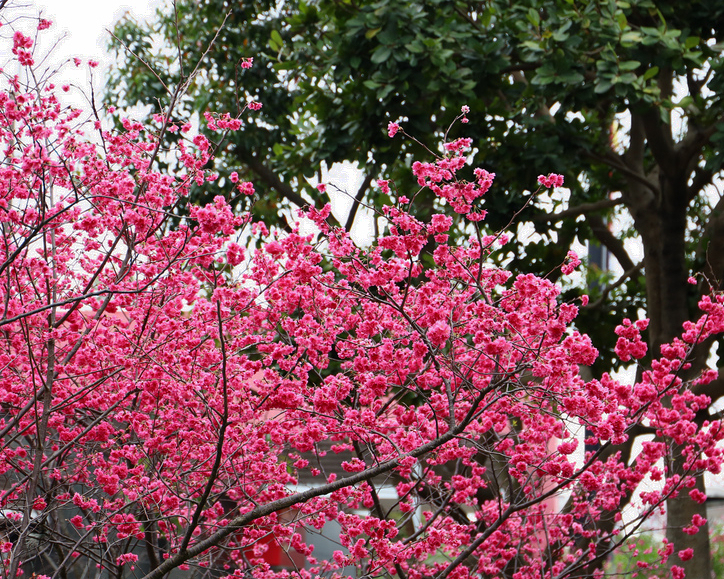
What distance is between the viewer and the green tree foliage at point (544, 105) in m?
5.49

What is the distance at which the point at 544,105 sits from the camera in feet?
22.7

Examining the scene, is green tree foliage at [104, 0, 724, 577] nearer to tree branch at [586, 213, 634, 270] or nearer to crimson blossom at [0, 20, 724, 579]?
tree branch at [586, 213, 634, 270]

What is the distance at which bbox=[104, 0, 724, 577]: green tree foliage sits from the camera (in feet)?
18.0

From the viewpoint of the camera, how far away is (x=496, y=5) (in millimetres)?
6137

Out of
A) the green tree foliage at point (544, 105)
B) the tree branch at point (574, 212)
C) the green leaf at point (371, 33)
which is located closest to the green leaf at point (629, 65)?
the green tree foliage at point (544, 105)

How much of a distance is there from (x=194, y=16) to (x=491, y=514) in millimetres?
6603

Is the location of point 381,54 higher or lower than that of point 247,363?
higher

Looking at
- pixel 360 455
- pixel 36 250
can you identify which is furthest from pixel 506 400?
pixel 36 250

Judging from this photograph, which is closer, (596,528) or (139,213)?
(139,213)

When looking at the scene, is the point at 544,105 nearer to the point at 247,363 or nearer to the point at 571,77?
the point at 571,77

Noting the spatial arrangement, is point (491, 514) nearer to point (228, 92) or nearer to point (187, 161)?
point (187, 161)

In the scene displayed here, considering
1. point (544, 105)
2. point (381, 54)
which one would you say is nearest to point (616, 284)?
point (544, 105)

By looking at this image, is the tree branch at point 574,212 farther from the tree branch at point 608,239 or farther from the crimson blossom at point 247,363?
the crimson blossom at point 247,363


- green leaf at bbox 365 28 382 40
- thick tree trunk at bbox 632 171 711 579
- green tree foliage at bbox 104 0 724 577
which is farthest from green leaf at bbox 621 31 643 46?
green leaf at bbox 365 28 382 40
